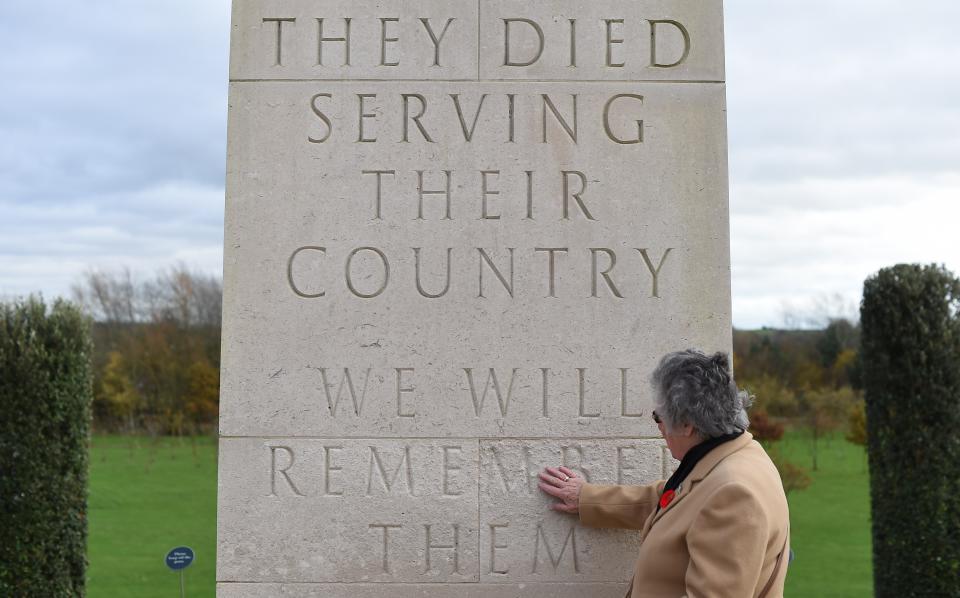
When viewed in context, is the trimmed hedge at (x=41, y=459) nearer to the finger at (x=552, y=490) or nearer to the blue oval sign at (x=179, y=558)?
the blue oval sign at (x=179, y=558)

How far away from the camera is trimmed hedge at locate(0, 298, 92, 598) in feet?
33.4

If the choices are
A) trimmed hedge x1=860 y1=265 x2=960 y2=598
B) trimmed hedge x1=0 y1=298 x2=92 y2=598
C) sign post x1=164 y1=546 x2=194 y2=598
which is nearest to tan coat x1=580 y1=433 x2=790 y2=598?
sign post x1=164 y1=546 x2=194 y2=598

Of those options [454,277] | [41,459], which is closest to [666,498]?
[454,277]

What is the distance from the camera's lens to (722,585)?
9.34 feet

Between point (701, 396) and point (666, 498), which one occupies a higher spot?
point (701, 396)

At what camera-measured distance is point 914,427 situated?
9.90 metres

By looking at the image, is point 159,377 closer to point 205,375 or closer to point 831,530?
point 205,375

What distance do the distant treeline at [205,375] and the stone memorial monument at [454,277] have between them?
20.0 m

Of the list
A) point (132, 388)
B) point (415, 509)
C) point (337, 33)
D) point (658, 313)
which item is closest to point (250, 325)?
point (415, 509)

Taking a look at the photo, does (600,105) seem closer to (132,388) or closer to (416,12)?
(416,12)

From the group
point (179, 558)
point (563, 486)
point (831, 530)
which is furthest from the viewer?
point (831, 530)

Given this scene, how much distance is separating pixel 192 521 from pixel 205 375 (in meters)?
10.3

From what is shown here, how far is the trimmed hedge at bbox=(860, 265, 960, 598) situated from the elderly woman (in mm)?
A: 7554

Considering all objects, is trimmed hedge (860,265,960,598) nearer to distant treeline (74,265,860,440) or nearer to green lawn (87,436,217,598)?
green lawn (87,436,217,598)
